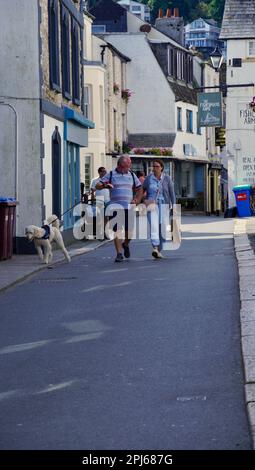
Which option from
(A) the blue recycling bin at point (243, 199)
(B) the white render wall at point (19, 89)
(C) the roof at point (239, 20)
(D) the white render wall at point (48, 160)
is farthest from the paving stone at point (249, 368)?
(C) the roof at point (239, 20)

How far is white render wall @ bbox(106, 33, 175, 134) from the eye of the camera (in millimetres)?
64500

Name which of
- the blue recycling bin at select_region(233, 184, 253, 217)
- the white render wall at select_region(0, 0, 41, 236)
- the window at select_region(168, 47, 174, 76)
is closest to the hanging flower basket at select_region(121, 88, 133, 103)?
the window at select_region(168, 47, 174, 76)

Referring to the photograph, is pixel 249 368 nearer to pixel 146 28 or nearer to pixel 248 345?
pixel 248 345

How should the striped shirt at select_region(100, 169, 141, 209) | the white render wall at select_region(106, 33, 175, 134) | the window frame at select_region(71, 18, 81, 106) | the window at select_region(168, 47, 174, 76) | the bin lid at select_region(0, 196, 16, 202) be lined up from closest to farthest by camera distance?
the striped shirt at select_region(100, 169, 141, 209), the bin lid at select_region(0, 196, 16, 202), the window frame at select_region(71, 18, 81, 106), the white render wall at select_region(106, 33, 175, 134), the window at select_region(168, 47, 174, 76)

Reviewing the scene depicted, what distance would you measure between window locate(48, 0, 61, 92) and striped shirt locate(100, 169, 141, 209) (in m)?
6.25

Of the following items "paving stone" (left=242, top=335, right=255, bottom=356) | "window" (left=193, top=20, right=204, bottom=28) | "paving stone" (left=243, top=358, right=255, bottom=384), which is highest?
"window" (left=193, top=20, right=204, bottom=28)

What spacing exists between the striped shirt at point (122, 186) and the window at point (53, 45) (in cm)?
625

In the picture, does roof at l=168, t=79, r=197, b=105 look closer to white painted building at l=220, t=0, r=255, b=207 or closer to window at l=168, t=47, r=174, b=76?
window at l=168, t=47, r=174, b=76

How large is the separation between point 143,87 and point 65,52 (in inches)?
1387

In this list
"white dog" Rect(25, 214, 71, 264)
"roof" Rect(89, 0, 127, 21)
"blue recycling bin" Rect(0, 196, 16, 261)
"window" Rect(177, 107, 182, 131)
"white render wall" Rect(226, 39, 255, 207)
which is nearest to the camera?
"white dog" Rect(25, 214, 71, 264)

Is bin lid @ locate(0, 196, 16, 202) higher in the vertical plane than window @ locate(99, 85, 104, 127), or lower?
lower

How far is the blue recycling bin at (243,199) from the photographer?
46.8 metres

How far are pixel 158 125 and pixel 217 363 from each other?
57.3 meters

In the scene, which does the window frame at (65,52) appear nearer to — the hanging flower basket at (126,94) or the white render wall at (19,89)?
the white render wall at (19,89)
